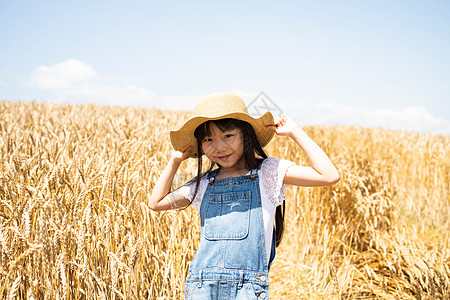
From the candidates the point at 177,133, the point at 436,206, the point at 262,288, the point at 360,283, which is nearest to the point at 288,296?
the point at 360,283

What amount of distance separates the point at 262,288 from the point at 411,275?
64.5 inches

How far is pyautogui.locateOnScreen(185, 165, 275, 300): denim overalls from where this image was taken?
130 cm

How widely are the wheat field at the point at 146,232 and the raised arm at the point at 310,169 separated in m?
0.67

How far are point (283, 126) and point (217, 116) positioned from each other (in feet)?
0.99

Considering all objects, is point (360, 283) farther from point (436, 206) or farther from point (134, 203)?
point (436, 206)

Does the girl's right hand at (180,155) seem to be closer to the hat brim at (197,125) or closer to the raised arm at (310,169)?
the hat brim at (197,125)

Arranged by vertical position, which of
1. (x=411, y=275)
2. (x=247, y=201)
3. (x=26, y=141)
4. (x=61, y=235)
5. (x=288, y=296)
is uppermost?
(x=26, y=141)

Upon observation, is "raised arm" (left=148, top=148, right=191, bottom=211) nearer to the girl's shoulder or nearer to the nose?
the nose

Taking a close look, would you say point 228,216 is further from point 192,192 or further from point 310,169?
point 310,169

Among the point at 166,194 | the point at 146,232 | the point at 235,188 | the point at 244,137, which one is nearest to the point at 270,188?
the point at 235,188

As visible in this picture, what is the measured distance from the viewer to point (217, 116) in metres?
1.33

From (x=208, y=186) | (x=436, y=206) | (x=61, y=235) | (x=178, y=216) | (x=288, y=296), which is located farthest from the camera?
(x=436, y=206)

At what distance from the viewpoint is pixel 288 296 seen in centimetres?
258

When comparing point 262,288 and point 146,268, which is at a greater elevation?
point 262,288
